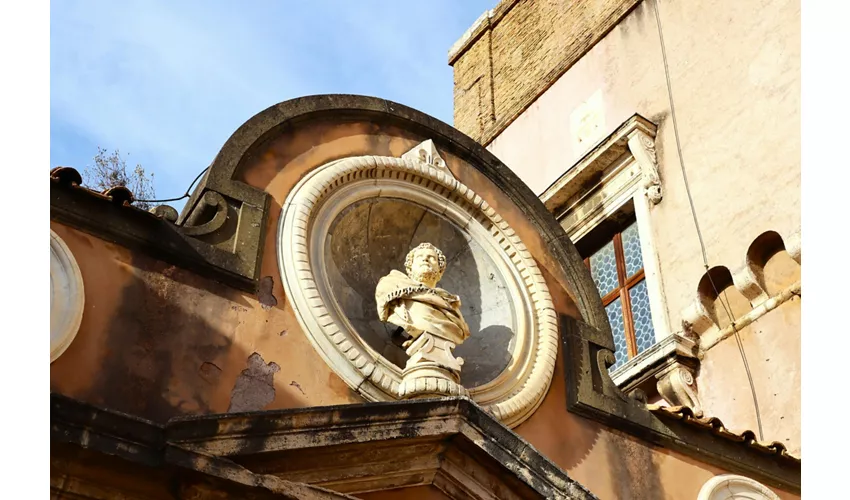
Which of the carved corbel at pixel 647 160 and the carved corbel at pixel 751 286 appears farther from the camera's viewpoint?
the carved corbel at pixel 647 160

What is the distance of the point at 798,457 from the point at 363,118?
3970 millimetres

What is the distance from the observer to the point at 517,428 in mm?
8234

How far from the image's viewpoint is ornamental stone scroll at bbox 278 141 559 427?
7.67 meters

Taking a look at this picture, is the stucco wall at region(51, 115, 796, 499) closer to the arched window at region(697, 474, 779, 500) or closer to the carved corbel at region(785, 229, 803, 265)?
the arched window at region(697, 474, 779, 500)

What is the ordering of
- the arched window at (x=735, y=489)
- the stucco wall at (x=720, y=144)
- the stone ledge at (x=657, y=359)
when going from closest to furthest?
the arched window at (x=735, y=489) → the stucco wall at (x=720, y=144) → the stone ledge at (x=657, y=359)

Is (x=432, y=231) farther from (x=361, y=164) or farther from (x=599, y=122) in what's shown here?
(x=599, y=122)

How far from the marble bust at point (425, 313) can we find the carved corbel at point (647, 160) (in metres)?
4.53

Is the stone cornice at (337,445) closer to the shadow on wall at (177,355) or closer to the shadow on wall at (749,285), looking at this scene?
the shadow on wall at (177,355)

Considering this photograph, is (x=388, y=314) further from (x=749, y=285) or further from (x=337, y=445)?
(x=749, y=285)

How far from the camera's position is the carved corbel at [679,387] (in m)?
10.8

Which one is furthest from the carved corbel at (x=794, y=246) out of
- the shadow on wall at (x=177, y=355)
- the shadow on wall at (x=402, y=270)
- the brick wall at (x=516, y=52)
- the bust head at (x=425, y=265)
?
the shadow on wall at (x=177, y=355)

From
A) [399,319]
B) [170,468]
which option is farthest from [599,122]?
[170,468]

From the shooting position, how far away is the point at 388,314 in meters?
7.90

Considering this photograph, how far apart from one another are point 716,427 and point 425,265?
8.21ft
